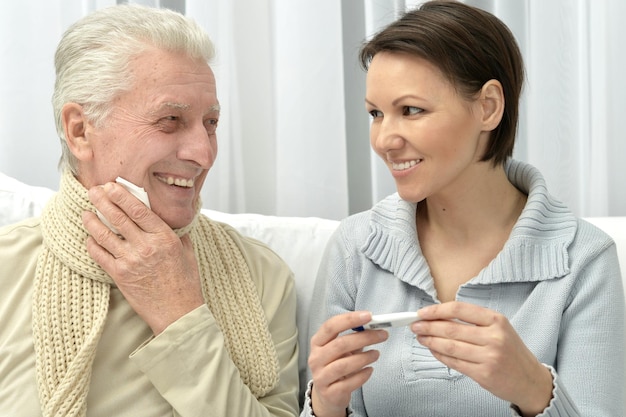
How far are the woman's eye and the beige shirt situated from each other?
1.61 ft

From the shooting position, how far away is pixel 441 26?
1539 millimetres

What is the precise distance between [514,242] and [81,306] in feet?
2.52

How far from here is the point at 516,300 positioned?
1.59 meters

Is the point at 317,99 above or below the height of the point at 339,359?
above

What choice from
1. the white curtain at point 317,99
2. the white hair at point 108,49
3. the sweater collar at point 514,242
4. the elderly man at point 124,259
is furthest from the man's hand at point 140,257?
the white curtain at point 317,99

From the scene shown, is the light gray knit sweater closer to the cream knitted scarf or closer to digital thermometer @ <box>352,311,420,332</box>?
the cream knitted scarf

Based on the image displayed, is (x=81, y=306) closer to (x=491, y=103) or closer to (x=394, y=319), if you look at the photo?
(x=394, y=319)

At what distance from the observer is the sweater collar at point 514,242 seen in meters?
1.57

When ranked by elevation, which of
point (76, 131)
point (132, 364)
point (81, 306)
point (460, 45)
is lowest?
point (132, 364)

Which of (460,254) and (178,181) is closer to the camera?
(178,181)

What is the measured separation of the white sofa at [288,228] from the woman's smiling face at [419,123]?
1.26 ft

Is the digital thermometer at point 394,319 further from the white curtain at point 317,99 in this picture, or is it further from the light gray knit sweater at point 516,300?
the white curtain at point 317,99

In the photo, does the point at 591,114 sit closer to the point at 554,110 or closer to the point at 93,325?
the point at 554,110

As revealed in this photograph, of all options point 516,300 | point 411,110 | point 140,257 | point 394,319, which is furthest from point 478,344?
point 140,257
